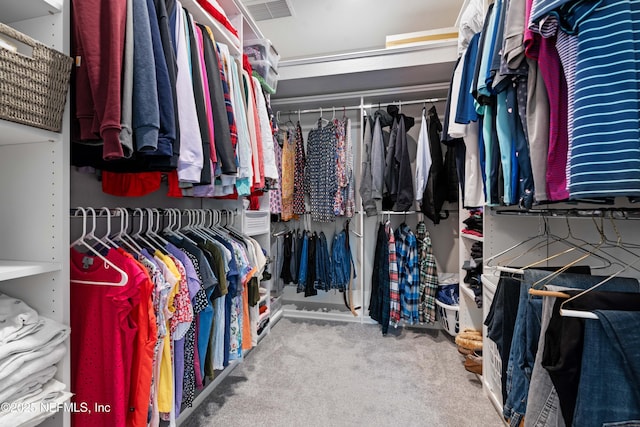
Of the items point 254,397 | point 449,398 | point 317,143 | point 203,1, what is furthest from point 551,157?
point 317,143

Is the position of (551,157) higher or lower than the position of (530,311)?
higher

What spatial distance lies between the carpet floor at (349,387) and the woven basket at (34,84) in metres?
1.53

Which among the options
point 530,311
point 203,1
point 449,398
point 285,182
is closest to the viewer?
point 530,311

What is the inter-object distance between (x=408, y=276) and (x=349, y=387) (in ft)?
3.56

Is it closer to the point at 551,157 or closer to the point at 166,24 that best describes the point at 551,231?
the point at 551,157

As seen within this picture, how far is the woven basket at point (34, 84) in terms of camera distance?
2.26ft

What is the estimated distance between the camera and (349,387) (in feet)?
5.89

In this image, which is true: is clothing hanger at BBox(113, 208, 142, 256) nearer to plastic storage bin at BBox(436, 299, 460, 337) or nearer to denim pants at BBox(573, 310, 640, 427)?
denim pants at BBox(573, 310, 640, 427)

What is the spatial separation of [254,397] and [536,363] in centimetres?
145

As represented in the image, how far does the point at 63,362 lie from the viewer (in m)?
0.85

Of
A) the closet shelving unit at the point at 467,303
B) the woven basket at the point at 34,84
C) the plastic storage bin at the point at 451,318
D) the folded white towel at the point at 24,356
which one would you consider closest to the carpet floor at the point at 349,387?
the plastic storage bin at the point at 451,318

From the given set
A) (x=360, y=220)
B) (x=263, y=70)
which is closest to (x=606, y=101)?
(x=263, y=70)

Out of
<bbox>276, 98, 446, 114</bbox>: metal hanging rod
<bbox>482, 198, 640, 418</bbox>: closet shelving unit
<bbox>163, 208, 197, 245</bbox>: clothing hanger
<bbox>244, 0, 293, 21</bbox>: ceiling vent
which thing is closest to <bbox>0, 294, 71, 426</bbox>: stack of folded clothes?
<bbox>163, 208, 197, 245</bbox>: clothing hanger

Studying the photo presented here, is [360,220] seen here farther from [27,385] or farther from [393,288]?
[27,385]
